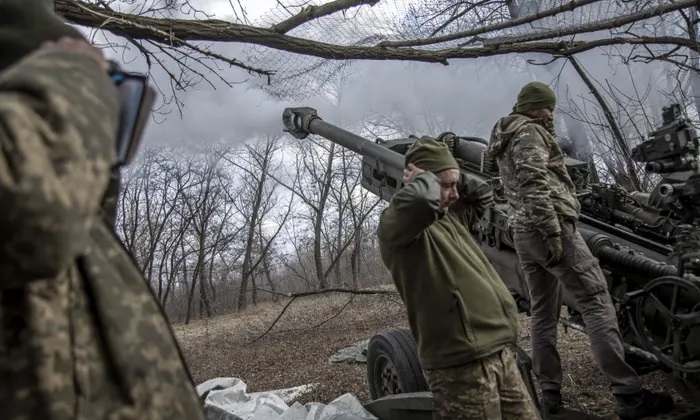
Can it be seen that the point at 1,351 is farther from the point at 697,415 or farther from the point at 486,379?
the point at 697,415

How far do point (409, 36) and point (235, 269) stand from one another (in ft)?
79.7

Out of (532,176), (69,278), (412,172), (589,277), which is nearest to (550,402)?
(589,277)

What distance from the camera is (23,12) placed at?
43.6 inches

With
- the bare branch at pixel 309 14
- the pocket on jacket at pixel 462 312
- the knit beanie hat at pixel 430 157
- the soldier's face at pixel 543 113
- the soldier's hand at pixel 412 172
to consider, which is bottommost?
the pocket on jacket at pixel 462 312

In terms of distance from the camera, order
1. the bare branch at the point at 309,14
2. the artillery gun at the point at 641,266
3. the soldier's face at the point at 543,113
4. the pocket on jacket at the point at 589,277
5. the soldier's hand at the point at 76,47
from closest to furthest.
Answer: the soldier's hand at the point at 76,47, the bare branch at the point at 309,14, the artillery gun at the point at 641,266, the pocket on jacket at the point at 589,277, the soldier's face at the point at 543,113

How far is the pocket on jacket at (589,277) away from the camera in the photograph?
13.0 ft

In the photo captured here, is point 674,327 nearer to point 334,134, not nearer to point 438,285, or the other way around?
point 438,285

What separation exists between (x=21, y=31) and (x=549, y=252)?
3507mm

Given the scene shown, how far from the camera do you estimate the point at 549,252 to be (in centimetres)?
405

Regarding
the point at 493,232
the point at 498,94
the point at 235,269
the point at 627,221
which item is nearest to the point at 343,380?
the point at 493,232

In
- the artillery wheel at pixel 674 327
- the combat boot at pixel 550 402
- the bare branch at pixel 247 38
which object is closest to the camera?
the bare branch at pixel 247 38

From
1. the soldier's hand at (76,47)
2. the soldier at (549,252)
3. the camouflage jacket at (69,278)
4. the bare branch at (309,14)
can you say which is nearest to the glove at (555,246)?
the soldier at (549,252)

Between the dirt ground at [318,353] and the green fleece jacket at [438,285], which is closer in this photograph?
the green fleece jacket at [438,285]

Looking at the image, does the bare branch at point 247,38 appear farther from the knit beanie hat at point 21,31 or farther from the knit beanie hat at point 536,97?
the knit beanie hat at point 21,31
